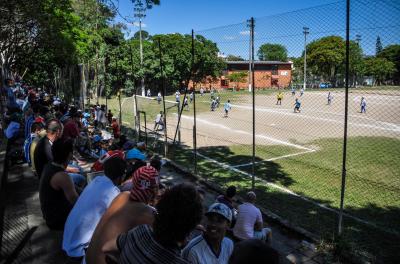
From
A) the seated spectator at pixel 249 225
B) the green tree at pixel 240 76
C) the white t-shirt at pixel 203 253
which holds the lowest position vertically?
the seated spectator at pixel 249 225

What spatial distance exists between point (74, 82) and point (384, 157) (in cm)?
1772

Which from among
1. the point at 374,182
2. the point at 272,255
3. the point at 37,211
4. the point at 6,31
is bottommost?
the point at 374,182

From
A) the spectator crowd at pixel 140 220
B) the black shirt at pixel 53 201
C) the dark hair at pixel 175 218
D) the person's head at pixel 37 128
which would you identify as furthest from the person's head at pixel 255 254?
the person's head at pixel 37 128

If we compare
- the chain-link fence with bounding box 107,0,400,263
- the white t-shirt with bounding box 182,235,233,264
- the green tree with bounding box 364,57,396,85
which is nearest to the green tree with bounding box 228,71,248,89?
the chain-link fence with bounding box 107,0,400,263

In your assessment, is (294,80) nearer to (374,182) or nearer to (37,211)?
(374,182)

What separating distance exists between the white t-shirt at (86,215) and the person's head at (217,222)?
100 cm

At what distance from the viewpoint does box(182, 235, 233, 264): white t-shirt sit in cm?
297

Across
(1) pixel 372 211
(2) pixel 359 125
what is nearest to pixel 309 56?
(1) pixel 372 211

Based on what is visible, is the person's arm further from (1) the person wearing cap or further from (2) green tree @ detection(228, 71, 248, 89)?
(2) green tree @ detection(228, 71, 248, 89)

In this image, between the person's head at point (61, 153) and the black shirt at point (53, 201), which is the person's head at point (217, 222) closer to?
the black shirt at point (53, 201)

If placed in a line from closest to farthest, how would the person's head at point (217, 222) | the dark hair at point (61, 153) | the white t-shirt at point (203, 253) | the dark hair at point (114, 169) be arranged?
the white t-shirt at point (203, 253) < the person's head at point (217, 222) < the dark hair at point (114, 169) < the dark hair at point (61, 153)

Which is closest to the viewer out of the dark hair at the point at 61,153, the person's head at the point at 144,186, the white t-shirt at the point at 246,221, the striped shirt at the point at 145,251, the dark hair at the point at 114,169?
the striped shirt at the point at 145,251

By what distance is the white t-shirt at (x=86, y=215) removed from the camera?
11.0ft

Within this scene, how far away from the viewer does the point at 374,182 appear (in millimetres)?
10000
